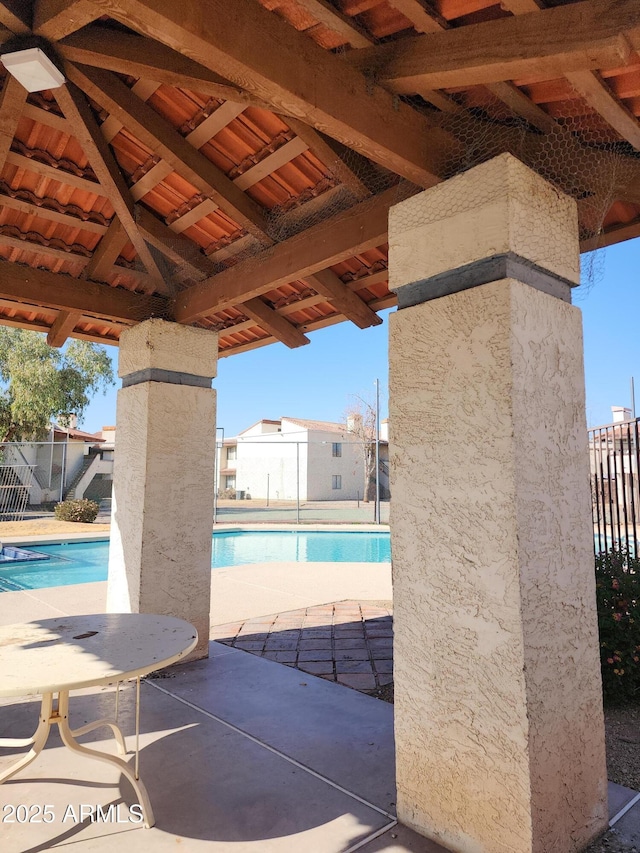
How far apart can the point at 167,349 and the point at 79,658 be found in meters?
2.54

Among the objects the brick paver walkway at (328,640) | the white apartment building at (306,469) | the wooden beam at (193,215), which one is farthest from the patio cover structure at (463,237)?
the white apartment building at (306,469)

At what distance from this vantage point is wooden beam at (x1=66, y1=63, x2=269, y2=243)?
2562mm

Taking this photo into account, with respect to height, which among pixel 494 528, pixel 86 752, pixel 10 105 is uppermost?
pixel 10 105

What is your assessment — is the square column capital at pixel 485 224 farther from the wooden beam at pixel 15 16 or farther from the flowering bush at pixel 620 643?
the flowering bush at pixel 620 643

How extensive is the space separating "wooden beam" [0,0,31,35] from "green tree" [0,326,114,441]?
61.9ft

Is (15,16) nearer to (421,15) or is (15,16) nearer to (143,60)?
(143,60)

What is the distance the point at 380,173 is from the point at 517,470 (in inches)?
69.5

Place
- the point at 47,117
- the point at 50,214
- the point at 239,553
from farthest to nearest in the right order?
the point at 239,553
the point at 50,214
the point at 47,117

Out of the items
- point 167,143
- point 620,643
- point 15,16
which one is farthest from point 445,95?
point 620,643

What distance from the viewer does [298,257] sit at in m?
3.24

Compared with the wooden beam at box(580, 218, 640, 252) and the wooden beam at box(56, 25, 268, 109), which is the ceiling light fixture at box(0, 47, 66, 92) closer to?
the wooden beam at box(56, 25, 268, 109)

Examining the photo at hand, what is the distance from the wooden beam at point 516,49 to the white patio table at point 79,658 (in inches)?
92.2

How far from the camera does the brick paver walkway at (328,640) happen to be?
13.2ft

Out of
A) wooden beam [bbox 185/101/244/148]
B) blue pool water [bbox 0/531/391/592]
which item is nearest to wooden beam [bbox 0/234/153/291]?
wooden beam [bbox 185/101/244/148]
